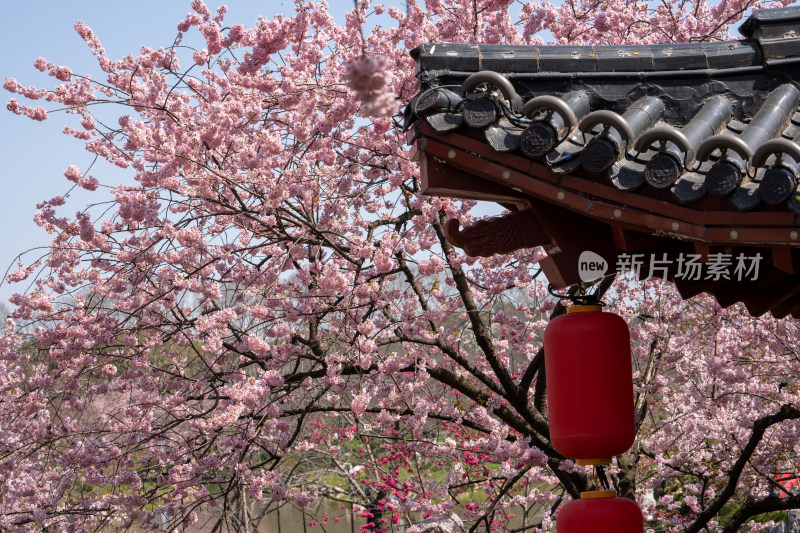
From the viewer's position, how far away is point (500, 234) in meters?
3.38

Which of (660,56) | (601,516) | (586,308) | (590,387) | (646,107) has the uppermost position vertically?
(660,56)

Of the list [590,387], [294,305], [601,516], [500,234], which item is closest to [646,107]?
[500,234]

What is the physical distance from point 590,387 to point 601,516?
57 centimetres

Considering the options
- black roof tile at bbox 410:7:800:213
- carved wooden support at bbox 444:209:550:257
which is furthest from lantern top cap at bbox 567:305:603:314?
black roof tile at bbox 410:7:800:213

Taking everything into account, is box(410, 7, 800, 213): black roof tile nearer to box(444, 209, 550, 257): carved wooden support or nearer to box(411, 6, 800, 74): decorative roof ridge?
box(411, 6, 800, 74): decorative roof ridge

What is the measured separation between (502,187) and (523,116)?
0.98ft

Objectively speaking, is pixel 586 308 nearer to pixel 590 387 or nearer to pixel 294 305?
pixel 590 387

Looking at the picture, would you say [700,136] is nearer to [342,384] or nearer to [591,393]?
[591,393]

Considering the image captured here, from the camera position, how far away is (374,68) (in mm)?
1351

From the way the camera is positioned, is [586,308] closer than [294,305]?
Yes

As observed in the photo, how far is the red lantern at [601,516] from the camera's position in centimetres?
330

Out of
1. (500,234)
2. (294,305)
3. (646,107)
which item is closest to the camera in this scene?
(646,107)

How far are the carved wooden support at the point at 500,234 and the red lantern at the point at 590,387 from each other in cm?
40

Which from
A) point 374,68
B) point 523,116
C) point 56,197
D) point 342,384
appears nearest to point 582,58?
point 523,116
